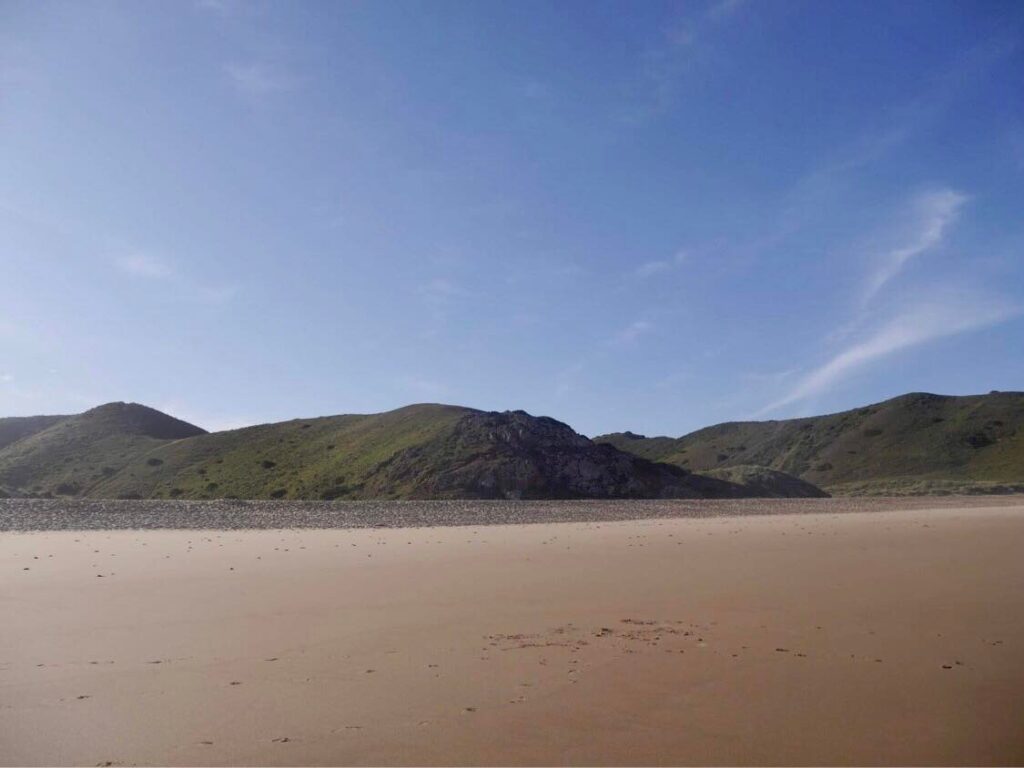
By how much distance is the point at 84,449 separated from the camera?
301 feet

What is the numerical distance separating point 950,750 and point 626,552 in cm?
951

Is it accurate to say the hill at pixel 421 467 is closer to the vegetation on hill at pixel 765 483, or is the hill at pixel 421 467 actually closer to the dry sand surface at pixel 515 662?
the vegetation on hill at pixel 765 483

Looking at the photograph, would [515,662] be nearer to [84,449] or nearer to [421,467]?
[421,467]

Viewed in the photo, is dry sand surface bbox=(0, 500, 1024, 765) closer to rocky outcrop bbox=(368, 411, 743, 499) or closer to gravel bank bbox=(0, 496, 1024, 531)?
gravel bank bbox=(0, 496, 1024, 531)

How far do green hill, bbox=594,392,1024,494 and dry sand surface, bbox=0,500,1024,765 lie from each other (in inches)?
3317

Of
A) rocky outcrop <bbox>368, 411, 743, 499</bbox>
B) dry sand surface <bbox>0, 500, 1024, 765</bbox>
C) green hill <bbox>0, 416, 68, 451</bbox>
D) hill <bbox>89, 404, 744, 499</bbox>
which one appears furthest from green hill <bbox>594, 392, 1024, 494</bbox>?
green hill <bbox>0, 416, 68, 451</bbox>

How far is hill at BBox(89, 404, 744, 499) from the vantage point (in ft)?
193

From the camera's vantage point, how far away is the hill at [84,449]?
3172 inches

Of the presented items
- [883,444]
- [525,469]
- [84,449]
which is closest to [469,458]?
[525,469]

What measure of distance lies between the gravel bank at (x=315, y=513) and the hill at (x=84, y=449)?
50389 millimetres

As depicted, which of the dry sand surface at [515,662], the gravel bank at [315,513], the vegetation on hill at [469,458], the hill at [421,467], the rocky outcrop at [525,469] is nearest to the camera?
the dry sand surface at [515,662]

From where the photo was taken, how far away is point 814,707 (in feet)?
17.2

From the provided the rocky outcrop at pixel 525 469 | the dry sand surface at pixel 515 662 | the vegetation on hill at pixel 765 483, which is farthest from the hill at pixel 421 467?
the dry sand surface at pixel 515 662

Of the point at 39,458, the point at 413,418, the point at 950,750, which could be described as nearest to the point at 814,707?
the point at 950,750
